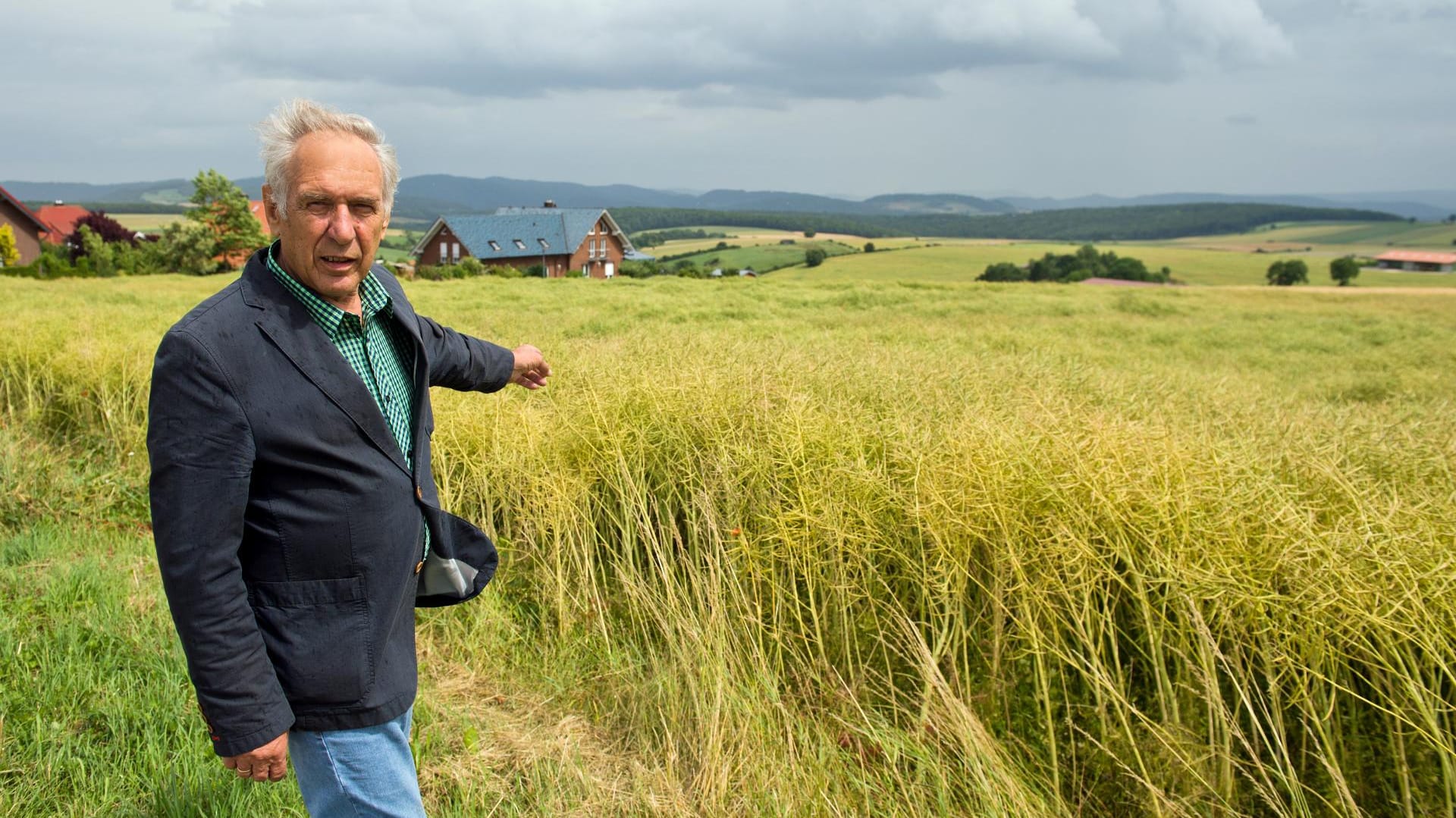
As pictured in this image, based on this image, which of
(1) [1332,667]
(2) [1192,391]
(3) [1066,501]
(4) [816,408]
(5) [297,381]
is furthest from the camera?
(2) [1192,391]

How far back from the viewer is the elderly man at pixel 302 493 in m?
1.57

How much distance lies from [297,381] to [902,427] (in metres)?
2.76

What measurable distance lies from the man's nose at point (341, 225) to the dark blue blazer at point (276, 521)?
0.16m

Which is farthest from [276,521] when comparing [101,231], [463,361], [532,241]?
[101,231]

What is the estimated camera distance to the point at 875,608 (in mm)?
3326

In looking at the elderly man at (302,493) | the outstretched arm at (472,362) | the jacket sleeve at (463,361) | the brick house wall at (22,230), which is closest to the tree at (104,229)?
the brick house wall at (22,230)

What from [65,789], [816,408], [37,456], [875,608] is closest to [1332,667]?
[875,608]

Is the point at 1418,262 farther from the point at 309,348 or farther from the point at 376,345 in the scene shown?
the point at 309,348

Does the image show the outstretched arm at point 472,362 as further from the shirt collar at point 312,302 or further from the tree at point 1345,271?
the tree at point 1345,271

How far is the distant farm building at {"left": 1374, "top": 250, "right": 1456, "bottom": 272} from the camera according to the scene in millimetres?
66500

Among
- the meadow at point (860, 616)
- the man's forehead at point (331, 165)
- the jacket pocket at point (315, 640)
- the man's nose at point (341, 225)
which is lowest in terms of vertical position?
the meadow at point (860, 616)

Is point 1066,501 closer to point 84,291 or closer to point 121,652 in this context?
point 121,652

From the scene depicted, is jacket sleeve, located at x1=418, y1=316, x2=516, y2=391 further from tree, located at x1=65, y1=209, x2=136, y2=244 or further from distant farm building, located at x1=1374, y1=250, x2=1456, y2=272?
distant farm building, located at x1=1374, y1=250, x2=1456, y2=272

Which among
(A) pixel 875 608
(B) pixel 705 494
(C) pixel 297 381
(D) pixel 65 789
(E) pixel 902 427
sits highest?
(C) pixel 297 381
